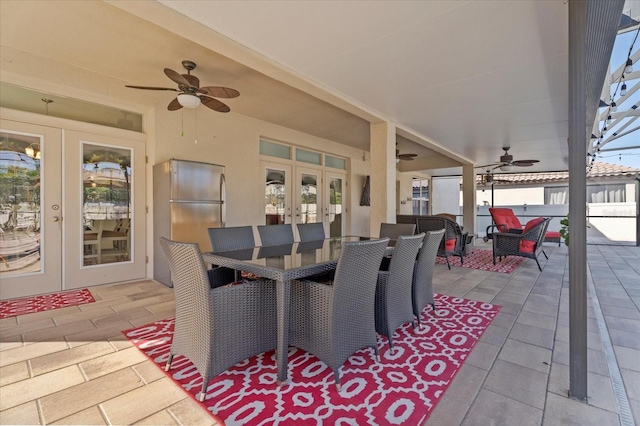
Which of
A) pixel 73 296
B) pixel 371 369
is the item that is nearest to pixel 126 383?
pixel 371 369

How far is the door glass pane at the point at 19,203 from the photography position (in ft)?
11.2

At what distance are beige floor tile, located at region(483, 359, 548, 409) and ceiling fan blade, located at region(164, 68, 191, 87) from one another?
3589 millimetres

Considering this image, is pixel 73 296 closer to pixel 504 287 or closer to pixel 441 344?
pixel 441 344

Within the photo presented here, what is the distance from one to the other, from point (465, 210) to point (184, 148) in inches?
318

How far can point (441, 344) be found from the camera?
93.2 inches

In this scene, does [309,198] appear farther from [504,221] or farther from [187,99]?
[504,221]

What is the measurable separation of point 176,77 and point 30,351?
102 inches

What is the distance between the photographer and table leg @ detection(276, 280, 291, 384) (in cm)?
181

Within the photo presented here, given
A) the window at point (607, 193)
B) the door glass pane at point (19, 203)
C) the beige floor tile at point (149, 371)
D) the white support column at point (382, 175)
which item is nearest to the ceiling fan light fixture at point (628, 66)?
the white support column at point (382, 175)

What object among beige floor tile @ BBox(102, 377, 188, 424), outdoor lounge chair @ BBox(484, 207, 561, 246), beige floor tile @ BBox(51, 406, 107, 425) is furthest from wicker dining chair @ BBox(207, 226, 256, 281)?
outdoor lounge chair @ BBox(484, 207, 561, 246)

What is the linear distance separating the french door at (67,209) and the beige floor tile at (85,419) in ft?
9.79

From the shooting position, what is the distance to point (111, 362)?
2074mm

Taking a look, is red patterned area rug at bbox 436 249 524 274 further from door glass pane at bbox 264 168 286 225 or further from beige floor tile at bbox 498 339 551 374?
door glass pane at bbox 264 168 286 225

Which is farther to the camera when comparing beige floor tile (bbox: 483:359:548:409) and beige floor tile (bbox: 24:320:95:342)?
beige floor tile (bbox: 24:320:95:342)
